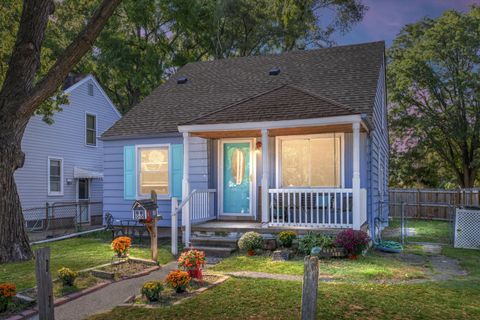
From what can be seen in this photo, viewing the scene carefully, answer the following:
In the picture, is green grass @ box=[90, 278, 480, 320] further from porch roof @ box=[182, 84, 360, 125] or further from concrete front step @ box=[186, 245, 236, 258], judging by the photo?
porch roof @ box=[182, 84, 360, 125]

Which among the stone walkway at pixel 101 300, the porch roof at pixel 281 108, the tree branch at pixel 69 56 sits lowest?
the stone walkway at pixel 101 300

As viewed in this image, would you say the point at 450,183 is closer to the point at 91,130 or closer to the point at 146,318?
the point at 91,130

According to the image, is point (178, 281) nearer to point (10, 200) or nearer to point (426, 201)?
point (10, 200)

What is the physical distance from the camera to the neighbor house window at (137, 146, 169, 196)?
482 inches

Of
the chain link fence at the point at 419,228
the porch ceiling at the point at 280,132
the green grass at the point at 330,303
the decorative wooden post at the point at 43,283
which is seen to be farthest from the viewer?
the chain link fence at the point at 419,228

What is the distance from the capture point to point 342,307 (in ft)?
17.0

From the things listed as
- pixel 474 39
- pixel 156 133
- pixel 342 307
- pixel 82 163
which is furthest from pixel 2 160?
pixel 474 39

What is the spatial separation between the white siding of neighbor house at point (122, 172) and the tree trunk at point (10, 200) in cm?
371

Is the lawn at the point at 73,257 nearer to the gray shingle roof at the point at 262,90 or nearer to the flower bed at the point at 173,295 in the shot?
the flower bed at the point at 173,295

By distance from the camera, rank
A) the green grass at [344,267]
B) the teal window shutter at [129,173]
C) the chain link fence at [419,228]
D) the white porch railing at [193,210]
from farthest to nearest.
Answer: the teal window shutter at [129,173] < the chain link fence at [419,228] < the white porch railing at [193,210] < the green grass at [344,267]

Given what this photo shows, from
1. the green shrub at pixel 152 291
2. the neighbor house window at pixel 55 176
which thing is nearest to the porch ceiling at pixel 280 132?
the green shrub at pixel 152 291

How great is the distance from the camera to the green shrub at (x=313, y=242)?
8.51 meters

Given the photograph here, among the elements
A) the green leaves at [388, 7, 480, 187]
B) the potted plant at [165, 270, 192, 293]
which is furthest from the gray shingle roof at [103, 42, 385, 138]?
the green leaves at [388, 7, 480, 187]

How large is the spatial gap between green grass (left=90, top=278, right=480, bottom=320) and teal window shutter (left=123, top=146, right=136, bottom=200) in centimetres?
685
